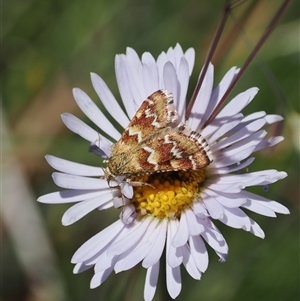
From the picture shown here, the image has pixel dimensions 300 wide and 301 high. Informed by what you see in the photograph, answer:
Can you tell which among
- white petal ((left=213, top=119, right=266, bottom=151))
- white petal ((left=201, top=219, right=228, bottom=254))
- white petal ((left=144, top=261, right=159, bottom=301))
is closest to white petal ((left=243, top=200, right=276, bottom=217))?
white petal ((left=201, top=219, right=228, bottom=254))

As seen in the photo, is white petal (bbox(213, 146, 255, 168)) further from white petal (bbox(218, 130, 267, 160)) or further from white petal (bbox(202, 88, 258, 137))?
white petal (bbox(202, 88, 258, 137))

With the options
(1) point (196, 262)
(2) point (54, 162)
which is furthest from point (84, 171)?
(1) point (196, 262)

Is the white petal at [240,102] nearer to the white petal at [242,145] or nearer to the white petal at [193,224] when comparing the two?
the white petal at [242,145]

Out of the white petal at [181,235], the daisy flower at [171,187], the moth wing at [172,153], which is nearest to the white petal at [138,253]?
the daisy flower at [171,187]

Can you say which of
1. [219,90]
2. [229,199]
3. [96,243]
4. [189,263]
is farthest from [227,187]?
[96,243]

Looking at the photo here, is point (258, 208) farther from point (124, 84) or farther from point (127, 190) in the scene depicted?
point (124, 84)

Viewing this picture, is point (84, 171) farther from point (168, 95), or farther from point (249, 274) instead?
point (249, 274)
